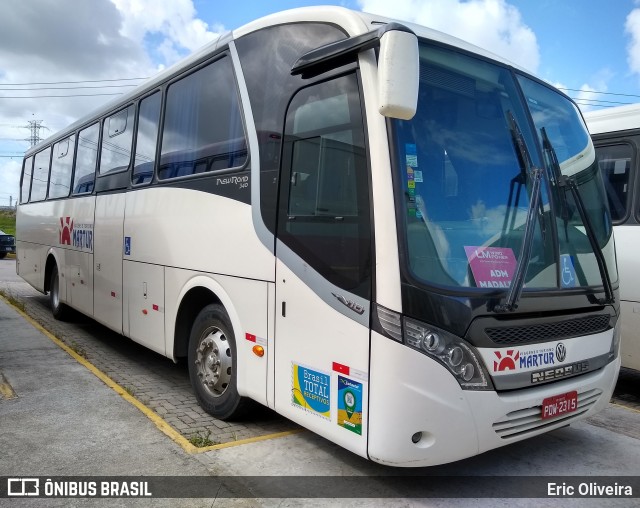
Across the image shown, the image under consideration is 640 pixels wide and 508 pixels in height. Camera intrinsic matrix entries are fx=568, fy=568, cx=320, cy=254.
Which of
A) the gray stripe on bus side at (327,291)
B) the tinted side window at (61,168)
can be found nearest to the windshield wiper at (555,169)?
the gray stripe on bus side at (327,291)

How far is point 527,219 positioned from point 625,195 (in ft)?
10.8

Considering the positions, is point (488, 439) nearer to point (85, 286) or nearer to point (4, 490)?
point (4, 490)

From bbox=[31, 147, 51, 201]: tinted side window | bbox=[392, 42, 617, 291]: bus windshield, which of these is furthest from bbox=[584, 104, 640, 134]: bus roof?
bbox=[31, 147, 51, 201]: tinted side window

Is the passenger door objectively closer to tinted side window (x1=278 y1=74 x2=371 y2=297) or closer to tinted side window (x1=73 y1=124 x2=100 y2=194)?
tinted side window (x1=278 y1=74 x2=371 y2=297)

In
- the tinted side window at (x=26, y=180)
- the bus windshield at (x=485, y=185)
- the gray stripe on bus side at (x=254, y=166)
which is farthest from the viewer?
the tinted side window at (x=26, y=180)

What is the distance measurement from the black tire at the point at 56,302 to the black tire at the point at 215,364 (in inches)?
225

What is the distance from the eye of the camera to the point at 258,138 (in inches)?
171

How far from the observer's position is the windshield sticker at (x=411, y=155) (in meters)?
3.36

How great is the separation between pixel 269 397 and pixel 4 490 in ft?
5.78

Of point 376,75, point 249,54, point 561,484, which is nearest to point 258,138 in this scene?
point 249,54

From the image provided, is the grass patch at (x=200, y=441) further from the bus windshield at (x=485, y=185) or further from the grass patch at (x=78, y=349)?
the grass patch at (x=78, y=349)

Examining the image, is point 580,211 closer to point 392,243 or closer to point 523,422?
point 523,422

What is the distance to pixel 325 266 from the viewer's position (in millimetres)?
3645

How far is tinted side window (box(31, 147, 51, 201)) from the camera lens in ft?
36.1
